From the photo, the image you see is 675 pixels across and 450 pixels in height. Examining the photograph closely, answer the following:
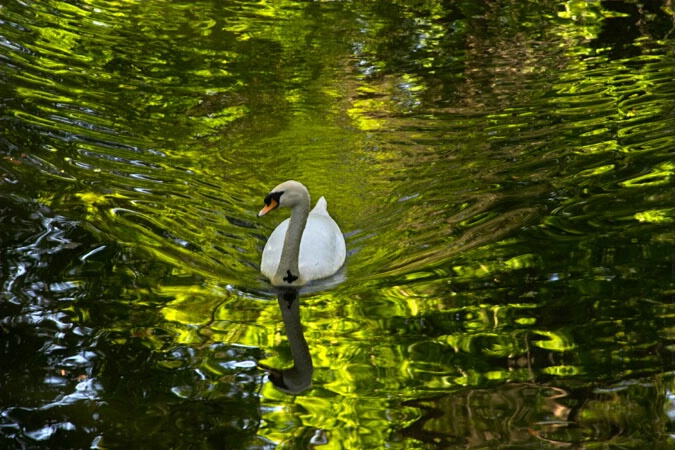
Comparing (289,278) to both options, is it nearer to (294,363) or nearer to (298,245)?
(298,245)

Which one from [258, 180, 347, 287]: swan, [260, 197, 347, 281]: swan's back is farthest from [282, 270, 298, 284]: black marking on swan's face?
[260, 197, 347, 281]: swan's back

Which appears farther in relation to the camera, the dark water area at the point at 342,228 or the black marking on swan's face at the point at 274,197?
the black marking on swan's face at the point at 274,197

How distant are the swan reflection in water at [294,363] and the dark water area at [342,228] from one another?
2cm

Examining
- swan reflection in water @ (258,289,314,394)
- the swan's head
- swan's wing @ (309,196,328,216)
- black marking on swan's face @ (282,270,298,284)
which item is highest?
the swan's head

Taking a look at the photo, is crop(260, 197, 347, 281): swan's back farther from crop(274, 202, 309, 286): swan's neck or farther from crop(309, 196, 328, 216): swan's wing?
crop(309, 196, 328, 216): swan's wing

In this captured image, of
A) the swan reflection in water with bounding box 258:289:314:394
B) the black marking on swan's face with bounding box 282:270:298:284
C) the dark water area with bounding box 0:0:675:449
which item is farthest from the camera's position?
the black marking on swan's face with bounding box 282:270:298:284

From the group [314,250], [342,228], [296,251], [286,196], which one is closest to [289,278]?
[296,251]

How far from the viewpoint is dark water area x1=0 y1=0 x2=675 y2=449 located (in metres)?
5.41

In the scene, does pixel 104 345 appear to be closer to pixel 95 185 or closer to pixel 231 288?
pixel 231 288

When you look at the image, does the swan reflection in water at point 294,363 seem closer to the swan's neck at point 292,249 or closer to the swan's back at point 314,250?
the swan's neck at point 292,249

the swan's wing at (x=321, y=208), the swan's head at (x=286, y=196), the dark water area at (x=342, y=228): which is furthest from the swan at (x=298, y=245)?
the swan's wing at (x=321, y=208)

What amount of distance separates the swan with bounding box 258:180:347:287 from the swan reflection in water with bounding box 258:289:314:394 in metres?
0.35

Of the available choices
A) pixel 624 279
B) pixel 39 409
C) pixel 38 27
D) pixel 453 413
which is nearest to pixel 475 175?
pixel 624 279

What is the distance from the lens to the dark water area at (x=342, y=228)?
541cm
